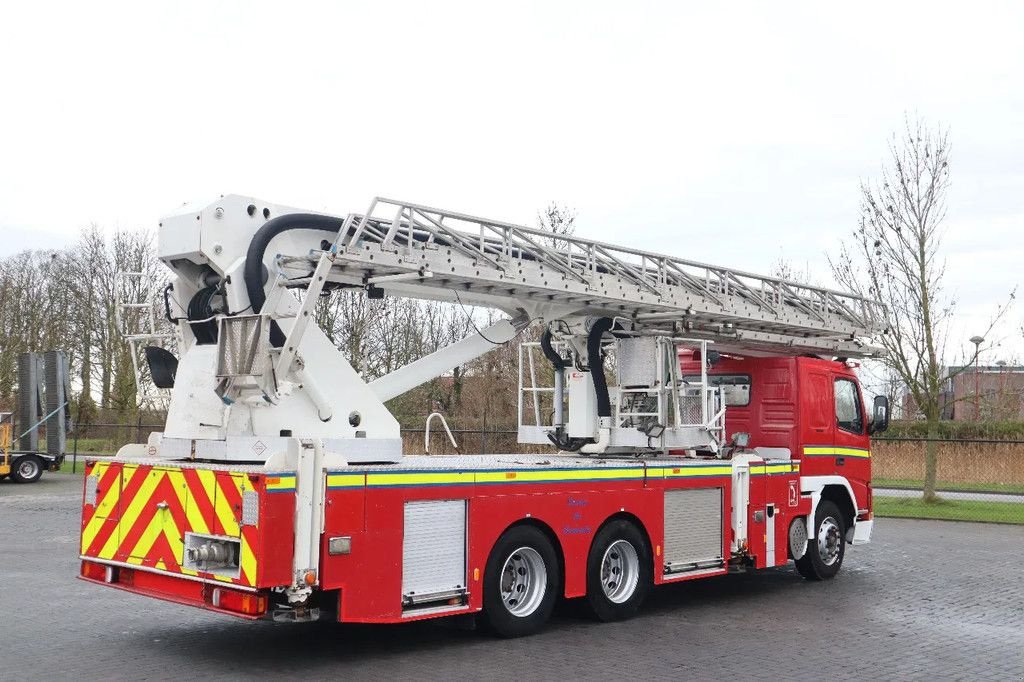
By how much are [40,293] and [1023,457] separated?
120ft

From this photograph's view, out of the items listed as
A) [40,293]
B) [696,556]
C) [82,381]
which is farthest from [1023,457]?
[40,293]

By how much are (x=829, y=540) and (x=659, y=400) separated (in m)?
3.48

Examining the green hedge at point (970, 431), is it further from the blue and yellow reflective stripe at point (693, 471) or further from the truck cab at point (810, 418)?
the blue and yellow reflective stripe at point (693, 471)

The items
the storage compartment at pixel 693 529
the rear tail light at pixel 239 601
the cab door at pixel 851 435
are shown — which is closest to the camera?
the rear tail light at pixel 239 601

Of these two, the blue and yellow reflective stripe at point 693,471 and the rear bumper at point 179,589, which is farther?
the blue and yellow reflective stripe at point 693,471

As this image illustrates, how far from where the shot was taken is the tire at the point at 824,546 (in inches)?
518

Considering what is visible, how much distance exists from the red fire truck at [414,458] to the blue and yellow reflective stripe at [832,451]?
43 centimetres

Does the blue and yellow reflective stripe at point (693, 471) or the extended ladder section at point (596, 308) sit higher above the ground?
the extended ladder section at point (596, 308)

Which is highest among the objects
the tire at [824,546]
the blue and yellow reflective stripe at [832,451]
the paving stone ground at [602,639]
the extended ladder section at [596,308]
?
the extended ladder section at [596,308]

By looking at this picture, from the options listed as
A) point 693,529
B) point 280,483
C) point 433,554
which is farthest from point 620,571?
point 280,483

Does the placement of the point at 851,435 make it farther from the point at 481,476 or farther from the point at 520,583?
the point at 481,476

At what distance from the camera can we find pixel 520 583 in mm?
9570

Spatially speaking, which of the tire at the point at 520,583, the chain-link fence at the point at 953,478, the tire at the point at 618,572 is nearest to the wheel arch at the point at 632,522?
the tire at the point at 618,572

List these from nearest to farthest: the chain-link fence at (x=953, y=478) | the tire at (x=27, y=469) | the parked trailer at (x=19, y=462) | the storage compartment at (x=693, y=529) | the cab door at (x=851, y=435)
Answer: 1. the storage compartment at (x=693, y=529)
2. the cab door at (x=851, y=435)
3. the chain-link fence at (x=953, y=478)
4. the parked trailer at (x=19, y=462)
5. the tire at (x=27, y=469)
